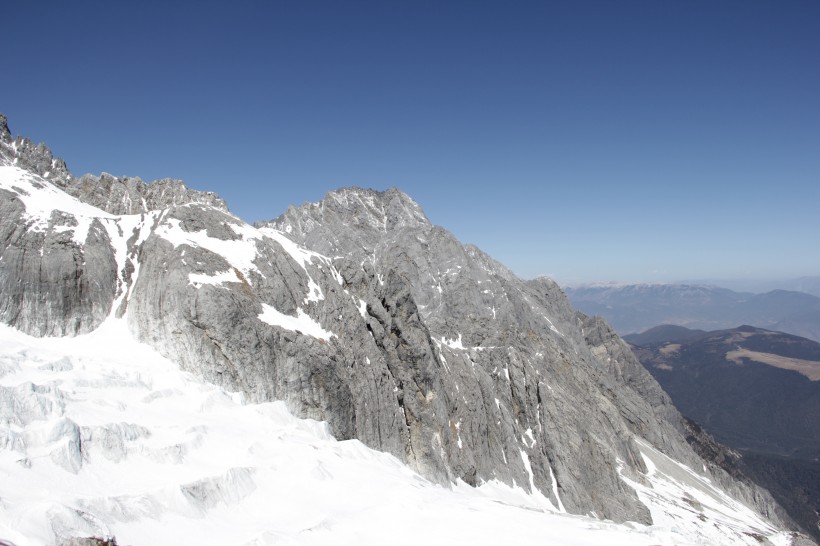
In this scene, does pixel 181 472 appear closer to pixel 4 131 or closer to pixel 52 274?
pixel 52 274

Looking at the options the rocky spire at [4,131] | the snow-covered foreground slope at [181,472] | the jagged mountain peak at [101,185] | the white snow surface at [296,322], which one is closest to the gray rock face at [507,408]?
the white snow surface at [296,322]

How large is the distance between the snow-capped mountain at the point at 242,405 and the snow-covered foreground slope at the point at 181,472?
150 millimetres

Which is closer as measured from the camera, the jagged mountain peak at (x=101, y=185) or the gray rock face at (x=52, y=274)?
the gray rock face at (x=52, y=274)

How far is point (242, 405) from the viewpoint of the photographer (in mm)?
41656

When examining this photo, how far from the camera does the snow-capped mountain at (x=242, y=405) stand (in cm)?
2547

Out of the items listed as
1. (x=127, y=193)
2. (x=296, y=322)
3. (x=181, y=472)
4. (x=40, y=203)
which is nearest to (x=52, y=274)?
(x=40, y=203)

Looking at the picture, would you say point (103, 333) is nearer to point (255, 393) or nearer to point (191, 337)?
point (191, 337)

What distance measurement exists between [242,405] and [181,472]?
13841 mm

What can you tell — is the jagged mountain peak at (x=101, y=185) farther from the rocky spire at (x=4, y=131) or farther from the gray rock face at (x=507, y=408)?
the gray rock face at (x=507, y=408)

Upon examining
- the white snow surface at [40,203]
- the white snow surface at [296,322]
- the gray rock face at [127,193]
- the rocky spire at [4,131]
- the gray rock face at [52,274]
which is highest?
the rocky spire at [4,131]

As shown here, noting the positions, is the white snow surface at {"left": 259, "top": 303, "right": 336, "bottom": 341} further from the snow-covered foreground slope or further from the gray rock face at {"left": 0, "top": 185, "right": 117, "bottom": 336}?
the gray rock face at {"left": 0, "top": 185, "right": 117, "bottom": 336}

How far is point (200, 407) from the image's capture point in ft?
124

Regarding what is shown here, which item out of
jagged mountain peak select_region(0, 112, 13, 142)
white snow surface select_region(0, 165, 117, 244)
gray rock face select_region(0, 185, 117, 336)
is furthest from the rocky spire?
gray rock face select_region(0, 185, 117, 336)

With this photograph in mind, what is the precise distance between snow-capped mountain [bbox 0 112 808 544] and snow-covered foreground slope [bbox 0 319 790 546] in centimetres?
15
